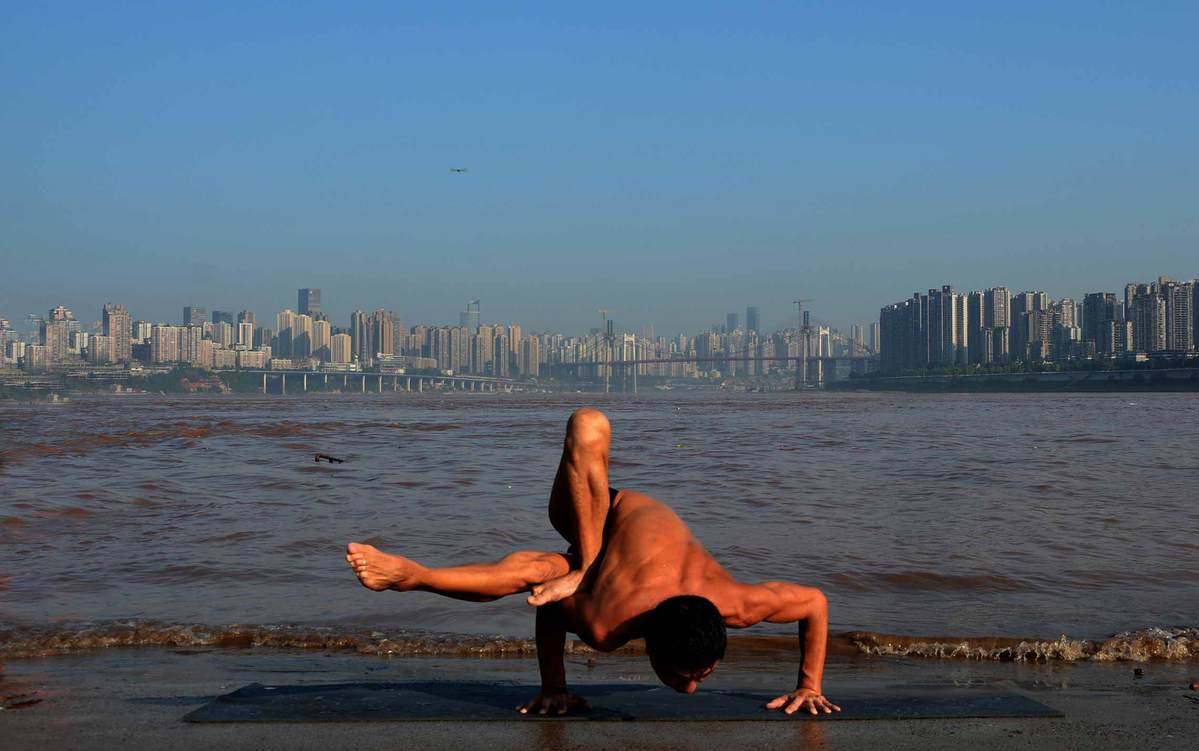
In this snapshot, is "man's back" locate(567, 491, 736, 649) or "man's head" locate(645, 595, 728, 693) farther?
"man's back" locate(567, 491, 736, 649)

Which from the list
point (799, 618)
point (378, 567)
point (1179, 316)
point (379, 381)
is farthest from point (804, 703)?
point (1179, 316)

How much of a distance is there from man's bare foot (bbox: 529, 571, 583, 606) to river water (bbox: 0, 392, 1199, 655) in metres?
2.08

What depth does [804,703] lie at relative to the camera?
3.86 metres

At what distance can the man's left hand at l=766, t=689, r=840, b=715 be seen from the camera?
382 cm

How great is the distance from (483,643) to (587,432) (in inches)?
83.0

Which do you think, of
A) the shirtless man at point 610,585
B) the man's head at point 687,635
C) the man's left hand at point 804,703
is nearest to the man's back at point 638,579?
the shirtless man at point 610,585

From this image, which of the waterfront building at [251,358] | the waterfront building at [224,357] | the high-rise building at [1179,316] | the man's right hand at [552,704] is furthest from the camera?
the waterfront building at [251,358]

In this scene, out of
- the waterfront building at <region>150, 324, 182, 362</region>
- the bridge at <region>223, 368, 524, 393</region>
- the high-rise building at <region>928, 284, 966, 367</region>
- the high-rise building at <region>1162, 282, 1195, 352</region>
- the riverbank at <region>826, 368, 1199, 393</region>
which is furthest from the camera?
the high-rise building at <region>928, 284, 966, 367</region>

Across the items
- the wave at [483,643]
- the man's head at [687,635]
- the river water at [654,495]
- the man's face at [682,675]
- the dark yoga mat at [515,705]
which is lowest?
the river water at [654,495]

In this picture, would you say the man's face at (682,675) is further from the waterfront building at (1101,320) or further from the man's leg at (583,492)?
the waterfront building at (1101,320)

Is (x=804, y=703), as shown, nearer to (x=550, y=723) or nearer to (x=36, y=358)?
(x=550, y=723)

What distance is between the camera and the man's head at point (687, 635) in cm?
338

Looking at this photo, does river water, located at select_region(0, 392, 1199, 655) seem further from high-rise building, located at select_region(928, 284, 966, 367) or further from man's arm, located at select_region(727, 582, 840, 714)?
high-rise building, located at select_region(928, 284, 966, 367)

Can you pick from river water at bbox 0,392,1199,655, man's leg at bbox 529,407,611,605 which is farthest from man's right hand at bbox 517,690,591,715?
river water at bbox 0,392,1199,655
